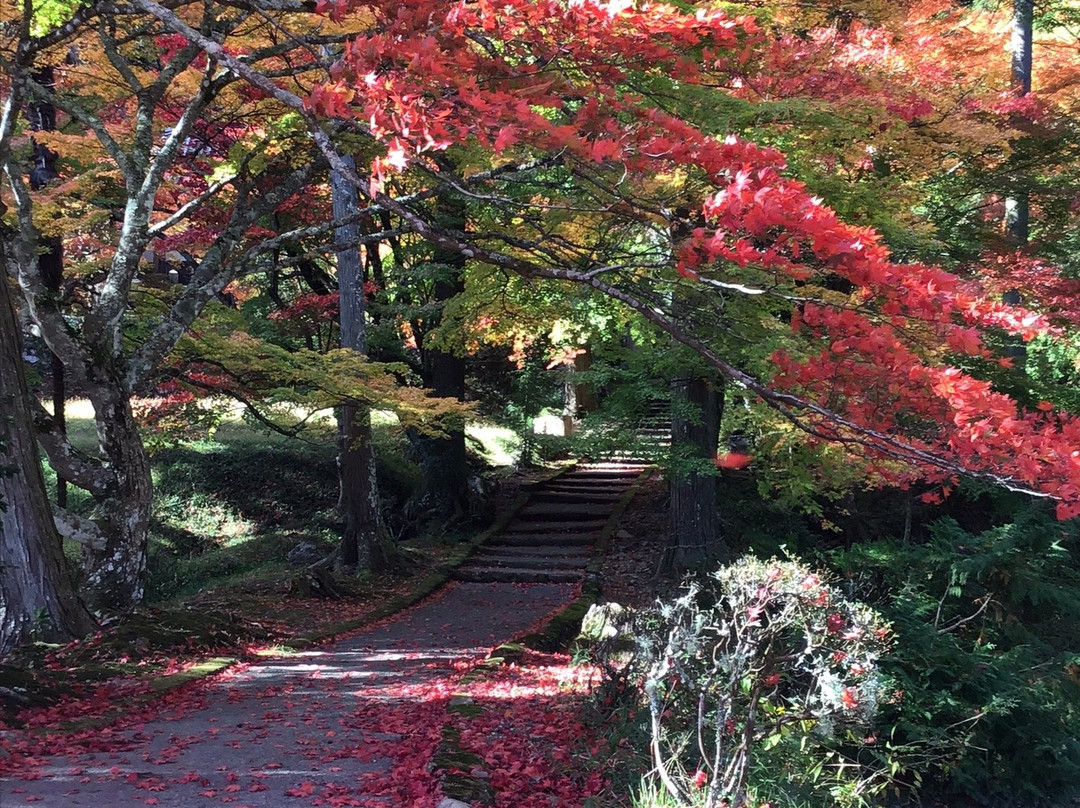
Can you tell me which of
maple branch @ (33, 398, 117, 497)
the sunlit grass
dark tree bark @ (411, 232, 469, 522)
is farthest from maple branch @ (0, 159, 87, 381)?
dark tree bark @ (411, 232, 469, 522)

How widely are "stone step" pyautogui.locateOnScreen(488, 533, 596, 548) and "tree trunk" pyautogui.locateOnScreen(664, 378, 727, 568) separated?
2.94 metres

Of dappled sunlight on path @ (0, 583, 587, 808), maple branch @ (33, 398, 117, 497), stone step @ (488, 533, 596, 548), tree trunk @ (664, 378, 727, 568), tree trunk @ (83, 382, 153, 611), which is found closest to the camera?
dappled sunlight on path @ (0, 583, 587, 808)

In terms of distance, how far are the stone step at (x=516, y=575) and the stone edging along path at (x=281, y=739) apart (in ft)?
11.6

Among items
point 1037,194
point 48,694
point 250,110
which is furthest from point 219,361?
point 1037,194

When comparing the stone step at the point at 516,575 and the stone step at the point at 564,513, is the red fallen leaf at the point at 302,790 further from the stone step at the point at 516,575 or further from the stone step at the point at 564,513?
the stone step at the point at 564,513

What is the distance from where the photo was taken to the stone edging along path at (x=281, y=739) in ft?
14.3

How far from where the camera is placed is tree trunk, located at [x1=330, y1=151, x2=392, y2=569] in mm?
11008

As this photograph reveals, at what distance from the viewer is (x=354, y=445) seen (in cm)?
1131

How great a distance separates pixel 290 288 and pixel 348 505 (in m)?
6.82

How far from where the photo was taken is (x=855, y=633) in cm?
451

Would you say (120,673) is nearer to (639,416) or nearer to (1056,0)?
(639,416)

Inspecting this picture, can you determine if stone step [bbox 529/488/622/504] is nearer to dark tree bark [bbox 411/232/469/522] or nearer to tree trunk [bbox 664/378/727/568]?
dark tree bark [bbox 411/232/469/522]

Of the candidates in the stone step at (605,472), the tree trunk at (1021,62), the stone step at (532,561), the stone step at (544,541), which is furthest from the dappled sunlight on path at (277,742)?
the tree trunk at (1021,62)

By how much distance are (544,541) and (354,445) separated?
463 centimetres
